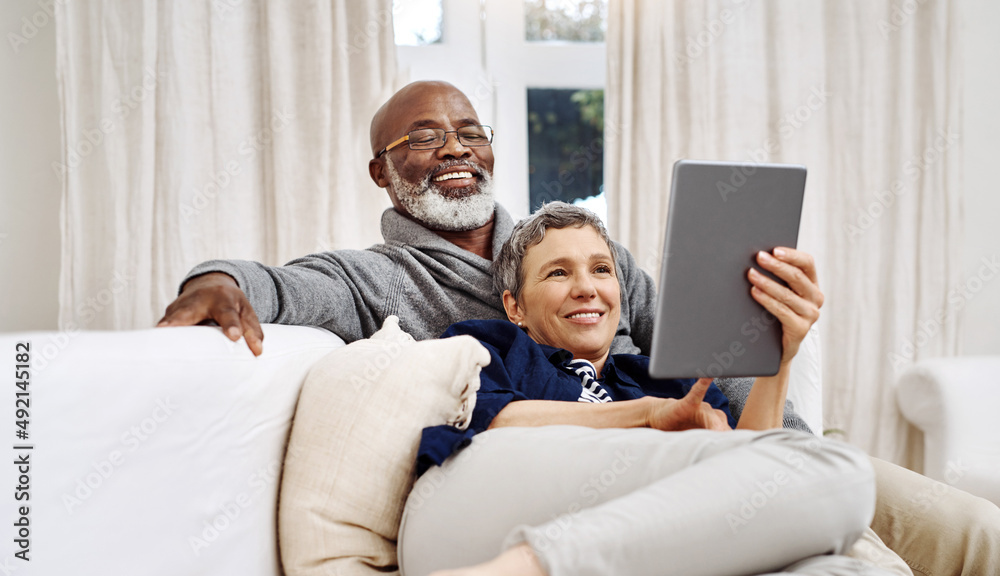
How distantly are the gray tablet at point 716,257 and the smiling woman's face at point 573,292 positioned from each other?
359 millimetres

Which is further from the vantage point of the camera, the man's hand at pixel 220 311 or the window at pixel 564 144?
the window at pixel 564 144

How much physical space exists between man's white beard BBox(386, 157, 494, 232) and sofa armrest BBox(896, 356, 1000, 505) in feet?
5.02

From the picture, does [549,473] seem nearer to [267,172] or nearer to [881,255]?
[267,172]

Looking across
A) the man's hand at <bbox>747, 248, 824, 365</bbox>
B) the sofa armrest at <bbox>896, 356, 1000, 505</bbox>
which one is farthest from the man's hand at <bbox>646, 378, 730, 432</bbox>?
the sofa armrest at <bbox>896, 356, 1000, 505</bbox>

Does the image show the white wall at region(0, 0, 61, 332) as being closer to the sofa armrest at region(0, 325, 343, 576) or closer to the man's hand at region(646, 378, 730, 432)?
the sofa armrest at region(0, 325, 343, 576)

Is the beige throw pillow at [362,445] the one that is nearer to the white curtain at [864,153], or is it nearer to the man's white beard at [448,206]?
the man's white beard at [448,206]

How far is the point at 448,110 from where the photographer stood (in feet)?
5.99

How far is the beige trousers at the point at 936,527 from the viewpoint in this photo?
42.4 inches

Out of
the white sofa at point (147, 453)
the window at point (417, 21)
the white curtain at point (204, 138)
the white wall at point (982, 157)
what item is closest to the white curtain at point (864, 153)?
the white wall at point (982, 157)

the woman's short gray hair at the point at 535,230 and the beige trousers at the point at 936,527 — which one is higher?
the woman's short gray hair at the point at 535,230

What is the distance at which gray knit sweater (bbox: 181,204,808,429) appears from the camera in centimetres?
151

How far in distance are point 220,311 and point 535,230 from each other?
64 cm

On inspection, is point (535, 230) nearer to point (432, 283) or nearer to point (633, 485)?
point (432, 283)

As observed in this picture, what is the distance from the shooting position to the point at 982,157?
2.66 metres
